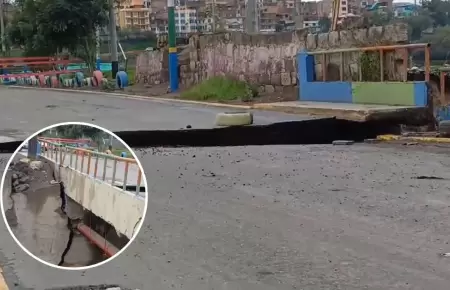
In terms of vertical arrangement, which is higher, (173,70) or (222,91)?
(173,70)

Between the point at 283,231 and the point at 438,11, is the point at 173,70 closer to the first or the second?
the point at 438,11

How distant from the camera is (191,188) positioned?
28.3 feet

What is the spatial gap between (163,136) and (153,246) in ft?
24.4

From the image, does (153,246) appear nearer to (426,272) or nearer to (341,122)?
(426,272)

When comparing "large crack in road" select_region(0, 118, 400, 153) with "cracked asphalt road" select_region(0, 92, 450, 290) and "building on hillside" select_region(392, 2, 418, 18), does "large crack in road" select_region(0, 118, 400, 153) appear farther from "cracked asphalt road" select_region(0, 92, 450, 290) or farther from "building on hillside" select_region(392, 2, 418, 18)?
"building on hillside" select_region(392, 2, 418, 18)

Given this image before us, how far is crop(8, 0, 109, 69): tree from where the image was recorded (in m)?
37.2

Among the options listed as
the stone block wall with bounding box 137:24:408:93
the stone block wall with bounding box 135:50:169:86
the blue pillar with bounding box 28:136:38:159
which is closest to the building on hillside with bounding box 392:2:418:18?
the stone block wall with bounding box 137:24:408:93

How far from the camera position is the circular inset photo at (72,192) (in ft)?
8.06

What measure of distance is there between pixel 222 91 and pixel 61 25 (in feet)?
56.3

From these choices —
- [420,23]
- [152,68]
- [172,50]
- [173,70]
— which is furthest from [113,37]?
[420,23]

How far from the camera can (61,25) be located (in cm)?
3706

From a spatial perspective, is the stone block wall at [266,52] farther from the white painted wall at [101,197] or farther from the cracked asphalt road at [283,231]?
the white painted wall at [101,197]

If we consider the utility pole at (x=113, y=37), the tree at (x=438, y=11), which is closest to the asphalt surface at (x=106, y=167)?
the tree at (x=438, y=11)

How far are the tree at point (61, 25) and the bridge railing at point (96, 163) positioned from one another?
35509mm
